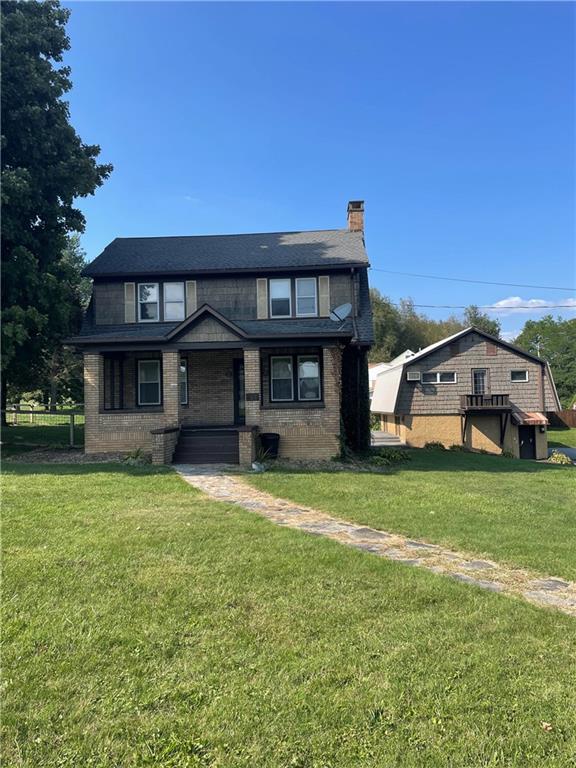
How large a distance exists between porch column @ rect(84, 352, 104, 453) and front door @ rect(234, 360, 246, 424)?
4.23m

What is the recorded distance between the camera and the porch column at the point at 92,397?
555 inches

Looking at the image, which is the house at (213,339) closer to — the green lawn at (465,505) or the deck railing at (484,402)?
the green lawn at (465,505)

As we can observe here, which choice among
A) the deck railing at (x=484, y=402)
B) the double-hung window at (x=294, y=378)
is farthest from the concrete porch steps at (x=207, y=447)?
the deck railing at (x=484, y=402)

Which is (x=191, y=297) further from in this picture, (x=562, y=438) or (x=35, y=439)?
(x=562, y=438)

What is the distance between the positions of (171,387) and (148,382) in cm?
253

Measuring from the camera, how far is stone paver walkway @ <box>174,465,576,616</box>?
4469mm

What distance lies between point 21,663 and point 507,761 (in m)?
2.88

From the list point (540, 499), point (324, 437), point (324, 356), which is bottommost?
point (540, 499)

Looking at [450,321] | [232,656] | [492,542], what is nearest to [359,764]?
[232,656]

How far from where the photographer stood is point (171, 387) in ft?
46.2

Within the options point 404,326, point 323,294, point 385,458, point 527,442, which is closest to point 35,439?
point 323,294

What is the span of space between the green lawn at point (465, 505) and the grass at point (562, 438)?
25029 millimetres

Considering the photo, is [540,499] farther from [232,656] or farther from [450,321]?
[450,321]

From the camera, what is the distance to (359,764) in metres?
2.37
